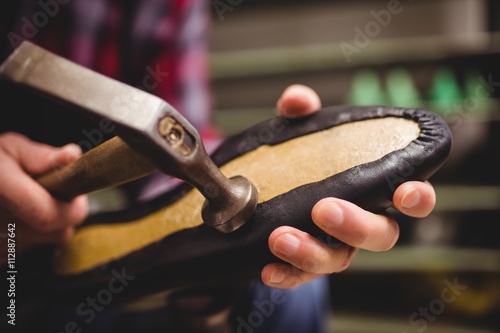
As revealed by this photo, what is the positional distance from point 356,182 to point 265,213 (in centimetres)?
9

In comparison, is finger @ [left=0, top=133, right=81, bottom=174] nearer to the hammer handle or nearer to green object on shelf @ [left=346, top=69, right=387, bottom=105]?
the hammer handle

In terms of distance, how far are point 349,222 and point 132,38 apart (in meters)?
0.57

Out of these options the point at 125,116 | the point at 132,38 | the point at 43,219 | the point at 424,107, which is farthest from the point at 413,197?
the point at 424,107

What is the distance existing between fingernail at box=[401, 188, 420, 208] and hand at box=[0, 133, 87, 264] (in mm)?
322

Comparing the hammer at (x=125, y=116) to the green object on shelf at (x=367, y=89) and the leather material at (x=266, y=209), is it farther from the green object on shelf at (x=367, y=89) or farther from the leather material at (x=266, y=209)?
the green object on shelf at (x=367, y=89)

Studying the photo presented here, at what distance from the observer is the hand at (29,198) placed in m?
0.41

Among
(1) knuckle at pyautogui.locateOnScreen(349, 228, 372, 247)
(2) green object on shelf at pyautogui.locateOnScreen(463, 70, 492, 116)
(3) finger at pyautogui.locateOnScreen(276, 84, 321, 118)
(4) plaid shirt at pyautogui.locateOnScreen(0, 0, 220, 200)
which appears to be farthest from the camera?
(2) green object on shelf at pyautogui.locateOnScreen(463, 70, 492, 116)

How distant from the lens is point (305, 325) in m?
0.63

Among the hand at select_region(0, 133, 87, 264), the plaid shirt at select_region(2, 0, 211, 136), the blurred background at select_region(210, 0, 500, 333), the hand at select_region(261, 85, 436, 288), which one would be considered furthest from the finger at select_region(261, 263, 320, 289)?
the blurred background at select_region(210, 0, 500, 333)

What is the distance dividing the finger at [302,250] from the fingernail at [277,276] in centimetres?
2

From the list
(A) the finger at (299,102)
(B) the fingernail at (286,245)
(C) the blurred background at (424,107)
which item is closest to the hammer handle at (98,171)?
(B) the fingernail at (286,245)

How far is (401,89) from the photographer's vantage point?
1480mm

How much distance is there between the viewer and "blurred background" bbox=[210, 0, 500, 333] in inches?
54.0

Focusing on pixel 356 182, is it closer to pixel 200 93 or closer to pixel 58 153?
pixel 58 153
